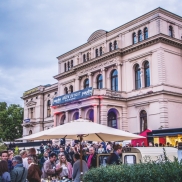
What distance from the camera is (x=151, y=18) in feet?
120

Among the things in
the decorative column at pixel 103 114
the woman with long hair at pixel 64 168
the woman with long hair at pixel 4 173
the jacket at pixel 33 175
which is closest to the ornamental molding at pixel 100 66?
the decorative column at pixel 103 114

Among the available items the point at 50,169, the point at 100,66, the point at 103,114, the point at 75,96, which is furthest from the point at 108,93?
the point at 50,169

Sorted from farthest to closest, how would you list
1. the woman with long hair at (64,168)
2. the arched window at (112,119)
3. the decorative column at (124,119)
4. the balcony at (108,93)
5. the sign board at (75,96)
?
the arched window at (112,119) < the decorative column at (124,119) < the sign board at (75,96) < the balcony at (108,93) < the woman with long hair at (64,168)

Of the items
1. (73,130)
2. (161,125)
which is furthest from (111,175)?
(161,125)

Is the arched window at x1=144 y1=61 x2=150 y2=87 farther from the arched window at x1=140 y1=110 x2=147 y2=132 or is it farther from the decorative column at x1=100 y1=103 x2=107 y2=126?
the decorative column at x1=100 y1=103 x2=107 y2=126

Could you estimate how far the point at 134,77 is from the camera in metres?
38.3

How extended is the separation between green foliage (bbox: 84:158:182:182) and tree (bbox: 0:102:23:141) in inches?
2776

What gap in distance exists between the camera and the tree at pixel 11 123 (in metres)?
75.3

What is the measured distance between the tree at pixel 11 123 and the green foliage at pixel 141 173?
70.5 meters

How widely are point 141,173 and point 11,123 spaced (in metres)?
73.2

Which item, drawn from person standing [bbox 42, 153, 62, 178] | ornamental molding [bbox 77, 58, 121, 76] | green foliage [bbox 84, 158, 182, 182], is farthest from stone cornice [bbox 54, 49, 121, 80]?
green foliage [bbox 84, 158, 182, 182]

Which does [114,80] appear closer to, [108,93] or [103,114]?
[108,93]

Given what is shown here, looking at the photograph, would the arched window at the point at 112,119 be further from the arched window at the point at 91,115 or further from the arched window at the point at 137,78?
the arched window at the point at 137,78

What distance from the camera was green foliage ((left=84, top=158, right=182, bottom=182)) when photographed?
620 centimetres
